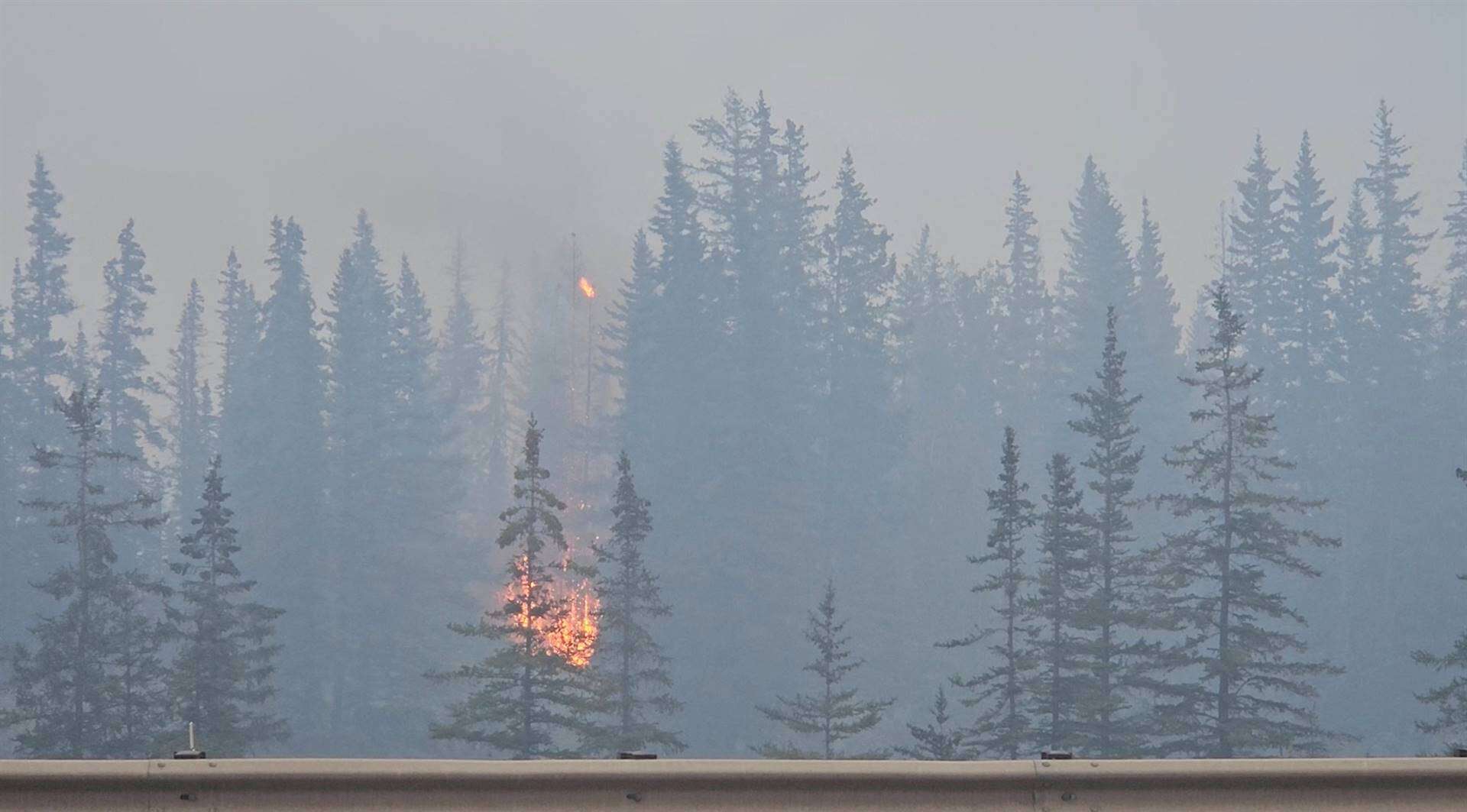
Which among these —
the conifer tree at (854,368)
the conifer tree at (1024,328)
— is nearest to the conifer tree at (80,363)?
the conifer tree at (854,368)

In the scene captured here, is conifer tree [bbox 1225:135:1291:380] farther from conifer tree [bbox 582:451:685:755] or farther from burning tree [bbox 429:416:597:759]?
burning tree [bbox 429:416:597:759]

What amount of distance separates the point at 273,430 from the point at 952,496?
37323 mm

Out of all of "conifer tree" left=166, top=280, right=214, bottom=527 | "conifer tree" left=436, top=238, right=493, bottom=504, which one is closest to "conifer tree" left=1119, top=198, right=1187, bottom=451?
"conifer tree" left=436, top=238, right=493, bottom=504

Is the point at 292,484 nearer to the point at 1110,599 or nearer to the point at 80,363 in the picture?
the point at 80,363

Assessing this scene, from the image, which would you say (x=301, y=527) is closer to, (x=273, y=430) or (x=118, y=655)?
(x=273, y=430)

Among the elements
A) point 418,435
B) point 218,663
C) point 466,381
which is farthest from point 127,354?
point 218,663

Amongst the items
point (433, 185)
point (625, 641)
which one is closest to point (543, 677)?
point (625, 641)

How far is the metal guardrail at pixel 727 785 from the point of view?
17.3 ft

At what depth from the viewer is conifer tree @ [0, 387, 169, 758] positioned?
50219mm

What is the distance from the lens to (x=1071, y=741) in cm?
4744

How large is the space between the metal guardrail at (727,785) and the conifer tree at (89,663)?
4595 centimetres

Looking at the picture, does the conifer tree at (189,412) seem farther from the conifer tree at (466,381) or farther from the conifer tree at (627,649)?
the conifer tree at (627,649)

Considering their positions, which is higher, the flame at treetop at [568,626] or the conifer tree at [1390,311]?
the conifer tree at [1390,311]

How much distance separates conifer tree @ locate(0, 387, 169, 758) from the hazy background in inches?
1116
